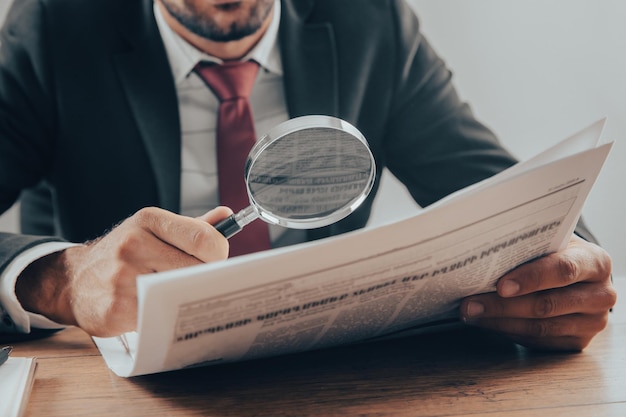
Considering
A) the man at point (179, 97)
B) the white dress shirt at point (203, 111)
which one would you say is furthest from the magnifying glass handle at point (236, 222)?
the white dress shirt at point (203, 111)

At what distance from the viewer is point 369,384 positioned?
86cm

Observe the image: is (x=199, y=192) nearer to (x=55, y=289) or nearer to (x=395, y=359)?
(x=55, y=289)

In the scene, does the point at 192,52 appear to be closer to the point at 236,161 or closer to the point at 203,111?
the point at 203,111

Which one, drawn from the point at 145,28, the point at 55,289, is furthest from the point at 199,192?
the point at 55,289

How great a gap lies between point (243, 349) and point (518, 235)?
376 millimetres

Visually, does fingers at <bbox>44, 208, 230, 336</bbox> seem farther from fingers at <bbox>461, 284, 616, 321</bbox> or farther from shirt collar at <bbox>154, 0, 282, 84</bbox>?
shirt collar at <bbox>154, 0, 282, 84</bbox>

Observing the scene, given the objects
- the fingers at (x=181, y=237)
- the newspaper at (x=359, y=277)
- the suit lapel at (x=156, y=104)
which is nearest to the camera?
the newspaper at (x=359, y=277)

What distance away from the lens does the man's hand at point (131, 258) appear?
2.93 ft

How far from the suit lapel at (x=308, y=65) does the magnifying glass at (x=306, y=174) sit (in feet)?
2.76

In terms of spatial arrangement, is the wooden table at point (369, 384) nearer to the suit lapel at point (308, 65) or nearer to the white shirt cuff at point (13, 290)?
the white shirt cuff at point (13, 290)

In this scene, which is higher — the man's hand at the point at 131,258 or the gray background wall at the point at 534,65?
the man's hand at the point at 131,258

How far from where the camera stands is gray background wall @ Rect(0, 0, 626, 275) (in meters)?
2.67

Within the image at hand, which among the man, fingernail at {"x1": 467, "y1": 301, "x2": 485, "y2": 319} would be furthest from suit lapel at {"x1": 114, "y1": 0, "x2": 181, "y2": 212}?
fingernail at {"x1": 467, "y1": 301, "x2": 485, "y2": 319}

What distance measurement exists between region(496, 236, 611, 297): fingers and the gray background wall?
1.76m
